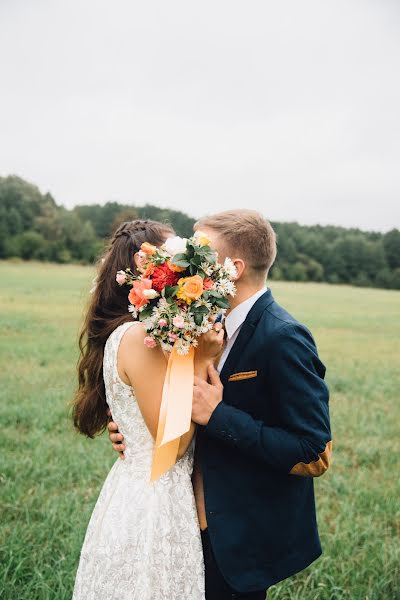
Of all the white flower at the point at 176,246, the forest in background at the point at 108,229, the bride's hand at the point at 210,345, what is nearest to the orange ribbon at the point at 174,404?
the bride's hand at the point at 210,345

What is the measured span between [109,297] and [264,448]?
1.10 meters

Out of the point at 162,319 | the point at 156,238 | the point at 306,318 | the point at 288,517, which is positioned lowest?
the point at 306,318

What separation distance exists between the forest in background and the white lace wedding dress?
5721 centimetres

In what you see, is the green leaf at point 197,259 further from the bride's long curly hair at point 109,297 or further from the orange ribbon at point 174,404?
the bride's long curly hair at point 109,297

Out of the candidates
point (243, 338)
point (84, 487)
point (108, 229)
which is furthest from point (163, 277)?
point (108, 229)

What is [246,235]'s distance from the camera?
2.43 meters

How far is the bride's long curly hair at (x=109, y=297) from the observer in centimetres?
262

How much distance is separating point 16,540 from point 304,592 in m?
2.17

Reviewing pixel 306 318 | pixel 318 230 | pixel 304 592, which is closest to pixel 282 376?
pixel 304 592

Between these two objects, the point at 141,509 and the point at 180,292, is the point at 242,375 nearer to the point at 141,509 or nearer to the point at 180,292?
the point at 180,292

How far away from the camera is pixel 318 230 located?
83.4 meters

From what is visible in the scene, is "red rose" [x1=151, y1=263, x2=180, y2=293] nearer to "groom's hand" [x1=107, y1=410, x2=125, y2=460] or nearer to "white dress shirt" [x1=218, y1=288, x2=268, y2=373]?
"white dress shirt" [x1=218, y1=288, x2=268, y2=373]

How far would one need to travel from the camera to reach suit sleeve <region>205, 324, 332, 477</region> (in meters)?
2.13

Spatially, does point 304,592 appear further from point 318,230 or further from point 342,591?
point 318,230
